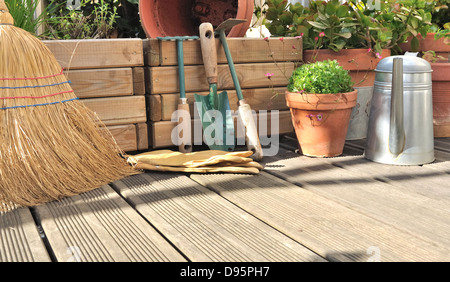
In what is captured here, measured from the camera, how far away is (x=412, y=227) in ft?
4.75

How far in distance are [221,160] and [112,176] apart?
1.49 feet

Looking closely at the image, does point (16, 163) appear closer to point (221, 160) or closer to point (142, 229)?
point (142, 229)

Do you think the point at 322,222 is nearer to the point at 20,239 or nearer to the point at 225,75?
the point at 20,239

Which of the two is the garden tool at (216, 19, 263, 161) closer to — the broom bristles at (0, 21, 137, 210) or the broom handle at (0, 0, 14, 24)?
the broom bristles at (0, 21, 137, 210)

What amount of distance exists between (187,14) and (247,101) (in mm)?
715

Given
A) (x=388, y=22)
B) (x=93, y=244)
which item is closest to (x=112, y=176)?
(x=93, y=244)

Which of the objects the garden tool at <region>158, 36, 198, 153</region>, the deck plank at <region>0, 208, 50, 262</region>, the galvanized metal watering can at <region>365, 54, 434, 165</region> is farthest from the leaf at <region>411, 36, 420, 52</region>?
the deck plank at <region>0, 208, 50, 262</region>

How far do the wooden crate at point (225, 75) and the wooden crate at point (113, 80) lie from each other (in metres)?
0.06

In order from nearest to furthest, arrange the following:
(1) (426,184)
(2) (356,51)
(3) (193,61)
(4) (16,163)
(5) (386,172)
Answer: (4) (16,163) → (1) (426,184) → (5) (386,172) → (3) (193,61) → (2) (356,51)

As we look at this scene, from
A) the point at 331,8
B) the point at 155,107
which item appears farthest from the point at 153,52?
the point at 331,8

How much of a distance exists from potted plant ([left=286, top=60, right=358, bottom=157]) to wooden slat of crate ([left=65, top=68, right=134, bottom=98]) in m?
0.77

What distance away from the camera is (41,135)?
180 centimetres

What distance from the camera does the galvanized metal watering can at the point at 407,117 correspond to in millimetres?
2102
